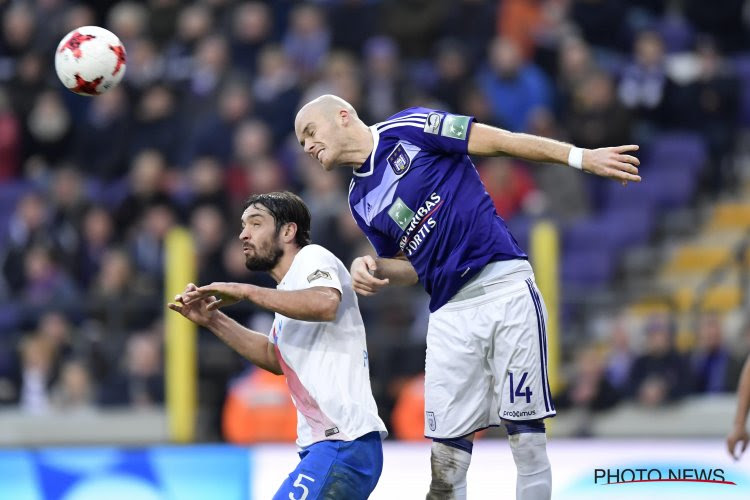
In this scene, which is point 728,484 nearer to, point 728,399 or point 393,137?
point 728,399

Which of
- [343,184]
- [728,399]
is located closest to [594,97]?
[343,184]

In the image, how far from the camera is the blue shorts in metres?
5.64

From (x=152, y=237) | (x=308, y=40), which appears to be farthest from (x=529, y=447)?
(x=308, y=40)

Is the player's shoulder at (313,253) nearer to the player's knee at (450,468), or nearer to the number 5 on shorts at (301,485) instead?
the number 5 on shorts at (301,485)

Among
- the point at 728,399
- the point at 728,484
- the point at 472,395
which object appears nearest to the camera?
the point at 472,395

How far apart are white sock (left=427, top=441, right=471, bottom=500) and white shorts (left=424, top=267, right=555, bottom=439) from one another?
0.08 meters

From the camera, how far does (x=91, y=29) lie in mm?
7145

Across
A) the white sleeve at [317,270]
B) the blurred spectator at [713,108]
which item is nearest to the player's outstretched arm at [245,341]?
the white sleeve at [317,270]

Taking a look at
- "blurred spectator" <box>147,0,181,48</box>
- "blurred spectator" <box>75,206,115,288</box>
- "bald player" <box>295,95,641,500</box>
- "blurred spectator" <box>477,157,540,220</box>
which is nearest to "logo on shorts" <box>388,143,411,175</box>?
"bald player" <box>295,95,641,500</box>

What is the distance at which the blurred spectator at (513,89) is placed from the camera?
13070 mm

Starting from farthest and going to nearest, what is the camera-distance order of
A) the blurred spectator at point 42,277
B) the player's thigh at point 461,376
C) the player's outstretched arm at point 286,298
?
the blurred spectator at point 42,277 → the player's thigh at point 461,376 → the player's outstretched arm at point 286,298

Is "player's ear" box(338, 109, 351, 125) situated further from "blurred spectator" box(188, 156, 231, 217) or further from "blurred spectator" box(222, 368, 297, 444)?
"blurred spectator" box(188, 156, 231, 217)

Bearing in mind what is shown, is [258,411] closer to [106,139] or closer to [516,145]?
[106,139]

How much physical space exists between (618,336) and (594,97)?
262 cm
